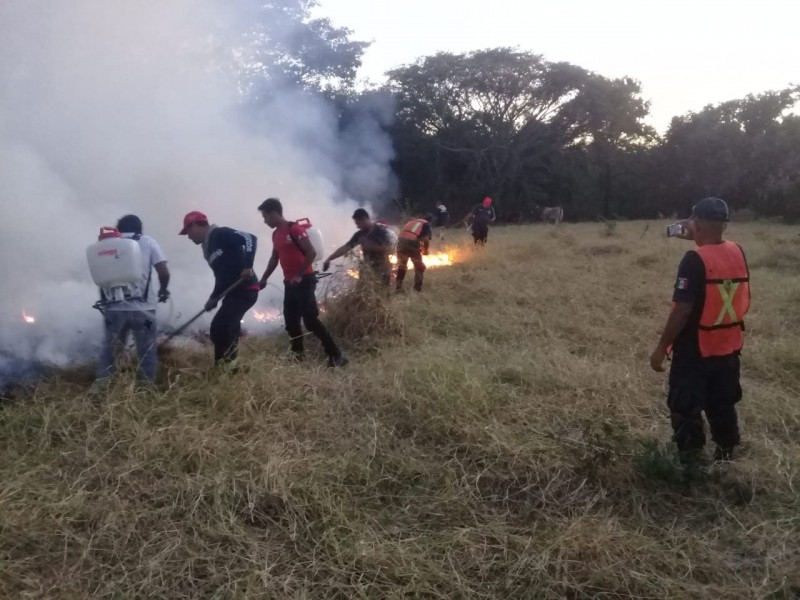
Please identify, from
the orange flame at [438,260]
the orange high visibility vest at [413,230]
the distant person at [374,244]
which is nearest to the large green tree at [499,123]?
the orange flame at [438,260]

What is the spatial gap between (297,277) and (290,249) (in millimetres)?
→ 264

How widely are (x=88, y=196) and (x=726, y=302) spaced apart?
7.82 meters

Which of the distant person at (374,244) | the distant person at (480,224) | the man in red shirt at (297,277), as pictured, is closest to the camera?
the man in red shirt at (297,277)

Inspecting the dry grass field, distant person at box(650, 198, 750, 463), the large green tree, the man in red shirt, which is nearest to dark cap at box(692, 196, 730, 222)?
distant person at box(650, 198, 750, 463)

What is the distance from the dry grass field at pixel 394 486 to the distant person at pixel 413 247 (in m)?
3.31

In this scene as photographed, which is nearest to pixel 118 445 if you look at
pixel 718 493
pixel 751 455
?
pixel 718 493

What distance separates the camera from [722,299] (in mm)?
3105

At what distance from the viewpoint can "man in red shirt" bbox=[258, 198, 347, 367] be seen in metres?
5.22

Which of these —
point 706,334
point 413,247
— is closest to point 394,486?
point 706,334

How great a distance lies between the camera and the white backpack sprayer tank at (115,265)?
4.34m

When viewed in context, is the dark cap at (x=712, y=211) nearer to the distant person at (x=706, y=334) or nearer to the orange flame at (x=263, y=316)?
the distant person at (x=706, y=334)

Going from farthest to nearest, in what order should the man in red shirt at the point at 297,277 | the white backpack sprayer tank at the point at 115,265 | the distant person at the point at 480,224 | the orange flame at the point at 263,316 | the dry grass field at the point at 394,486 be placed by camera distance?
1. the distant person at the point at 480,224
2. the orange flame at the point at 263,316
3. the man in red shirt at the point at 297,277
4. the white backpack sprayer tank at the point at 115,265
5. the dry grass field at the point at 394,486

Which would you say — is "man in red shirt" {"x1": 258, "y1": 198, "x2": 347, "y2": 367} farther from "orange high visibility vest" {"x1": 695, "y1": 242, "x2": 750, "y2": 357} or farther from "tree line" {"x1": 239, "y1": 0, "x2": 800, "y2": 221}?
"tree line" {"x1": 239, "y1": 0, "x2": 800, "y2": 221}

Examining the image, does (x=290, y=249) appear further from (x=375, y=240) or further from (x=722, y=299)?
(x=722, y=299)
